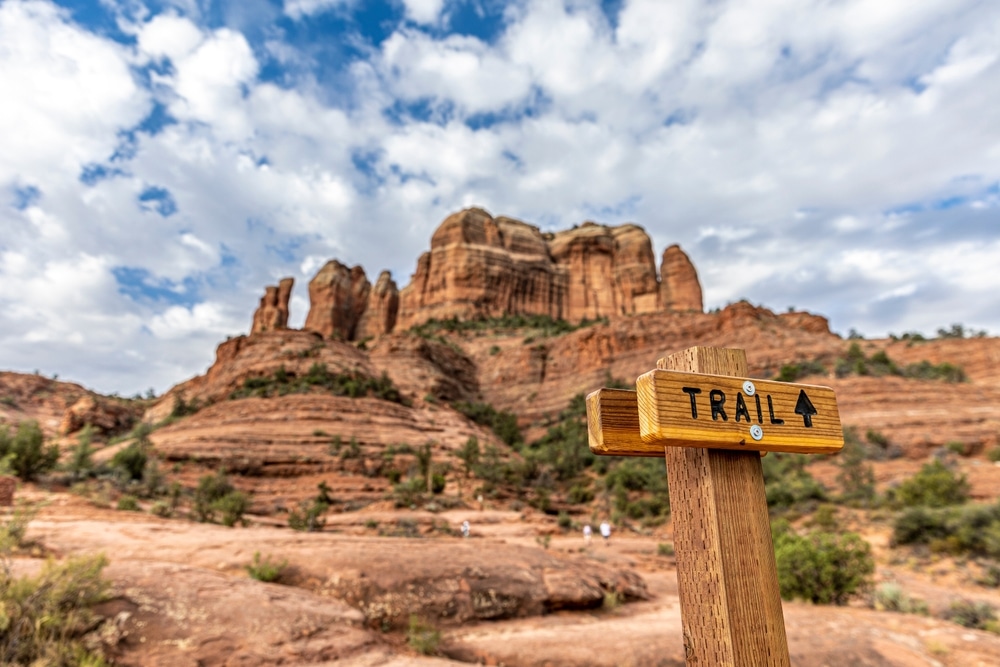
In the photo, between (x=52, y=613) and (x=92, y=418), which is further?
(x=92, y=418)

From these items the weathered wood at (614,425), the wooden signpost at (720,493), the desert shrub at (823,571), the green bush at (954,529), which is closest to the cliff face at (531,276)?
the green bush at (954,529)

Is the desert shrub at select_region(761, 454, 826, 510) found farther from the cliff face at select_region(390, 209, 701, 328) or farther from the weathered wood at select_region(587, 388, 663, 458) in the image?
the cliff face at select_region(390, 209, 701, 328)

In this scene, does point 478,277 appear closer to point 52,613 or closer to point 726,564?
point 52,613

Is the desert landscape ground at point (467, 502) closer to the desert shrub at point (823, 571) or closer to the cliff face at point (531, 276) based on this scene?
the desert shrub at point (823, 571)

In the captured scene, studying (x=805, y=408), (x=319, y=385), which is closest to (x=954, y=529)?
(x=805, y=408)

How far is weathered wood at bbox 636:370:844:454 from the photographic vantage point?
1.36m

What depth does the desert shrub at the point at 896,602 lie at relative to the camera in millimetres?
7340

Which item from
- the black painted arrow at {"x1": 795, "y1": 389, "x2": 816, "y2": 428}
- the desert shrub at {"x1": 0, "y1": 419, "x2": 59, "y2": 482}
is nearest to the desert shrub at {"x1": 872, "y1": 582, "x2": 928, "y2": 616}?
the black painted arrow at {"x1": 795, "y1": 389, "x2": 816, "y2": 428}

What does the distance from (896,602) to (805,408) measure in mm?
8596

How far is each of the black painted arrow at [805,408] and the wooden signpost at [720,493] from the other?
1.8 inches

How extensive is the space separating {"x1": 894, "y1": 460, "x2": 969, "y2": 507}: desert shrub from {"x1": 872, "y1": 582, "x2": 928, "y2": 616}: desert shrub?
8.39 meters

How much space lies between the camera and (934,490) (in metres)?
14.9

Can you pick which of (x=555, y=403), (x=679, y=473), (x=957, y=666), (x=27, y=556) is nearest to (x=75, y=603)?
(x=27, y=556)

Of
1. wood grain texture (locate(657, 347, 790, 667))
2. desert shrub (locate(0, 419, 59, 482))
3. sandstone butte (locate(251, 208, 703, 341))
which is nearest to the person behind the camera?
wood grain texture (locate(657, 347, 790, 667))
